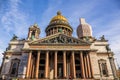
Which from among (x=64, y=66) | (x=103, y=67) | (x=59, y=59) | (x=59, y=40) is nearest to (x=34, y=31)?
(x=59, y=40)

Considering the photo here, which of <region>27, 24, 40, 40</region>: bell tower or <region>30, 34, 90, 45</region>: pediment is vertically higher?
<region>27, 24, 40, 40</region>: bell tower

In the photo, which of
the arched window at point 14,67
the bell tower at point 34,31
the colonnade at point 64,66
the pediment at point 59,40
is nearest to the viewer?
the colonnade at point 64,66

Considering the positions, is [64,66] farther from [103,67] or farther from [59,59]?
[103,67]

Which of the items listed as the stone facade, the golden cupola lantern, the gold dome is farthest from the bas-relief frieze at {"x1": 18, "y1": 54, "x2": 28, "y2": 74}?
the gold dome

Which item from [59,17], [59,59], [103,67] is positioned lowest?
[103,67]

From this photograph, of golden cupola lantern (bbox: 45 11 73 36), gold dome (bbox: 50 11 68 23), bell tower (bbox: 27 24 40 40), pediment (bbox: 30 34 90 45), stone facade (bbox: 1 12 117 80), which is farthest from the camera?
gold dome (bbox: 50 11 68 23)

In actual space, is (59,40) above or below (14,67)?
above

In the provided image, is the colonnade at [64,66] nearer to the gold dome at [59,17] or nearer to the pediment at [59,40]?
the pediment at [59,40]

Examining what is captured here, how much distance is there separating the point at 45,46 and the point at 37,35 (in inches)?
348

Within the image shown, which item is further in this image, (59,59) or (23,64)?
(59,59)

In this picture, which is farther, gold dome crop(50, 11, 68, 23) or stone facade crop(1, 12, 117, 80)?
gold dome crop(50, 11, 68, 23)

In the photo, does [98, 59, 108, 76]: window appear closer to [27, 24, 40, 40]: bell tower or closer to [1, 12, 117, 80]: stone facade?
[1, 12, 117, 80]: stone facade

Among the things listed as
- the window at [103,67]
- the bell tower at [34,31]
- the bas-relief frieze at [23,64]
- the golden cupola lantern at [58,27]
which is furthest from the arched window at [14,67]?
the window at [103,67]

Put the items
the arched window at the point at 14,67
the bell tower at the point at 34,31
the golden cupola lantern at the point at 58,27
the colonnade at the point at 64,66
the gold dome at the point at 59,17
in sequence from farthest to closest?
the gold dome at the point at 59,17 < the golden cupola lantern at the point at 58,27 < the bell tower at the point at 34,31 < the arched window at the point at 14,67 < the colonnade at the point at 64,66
